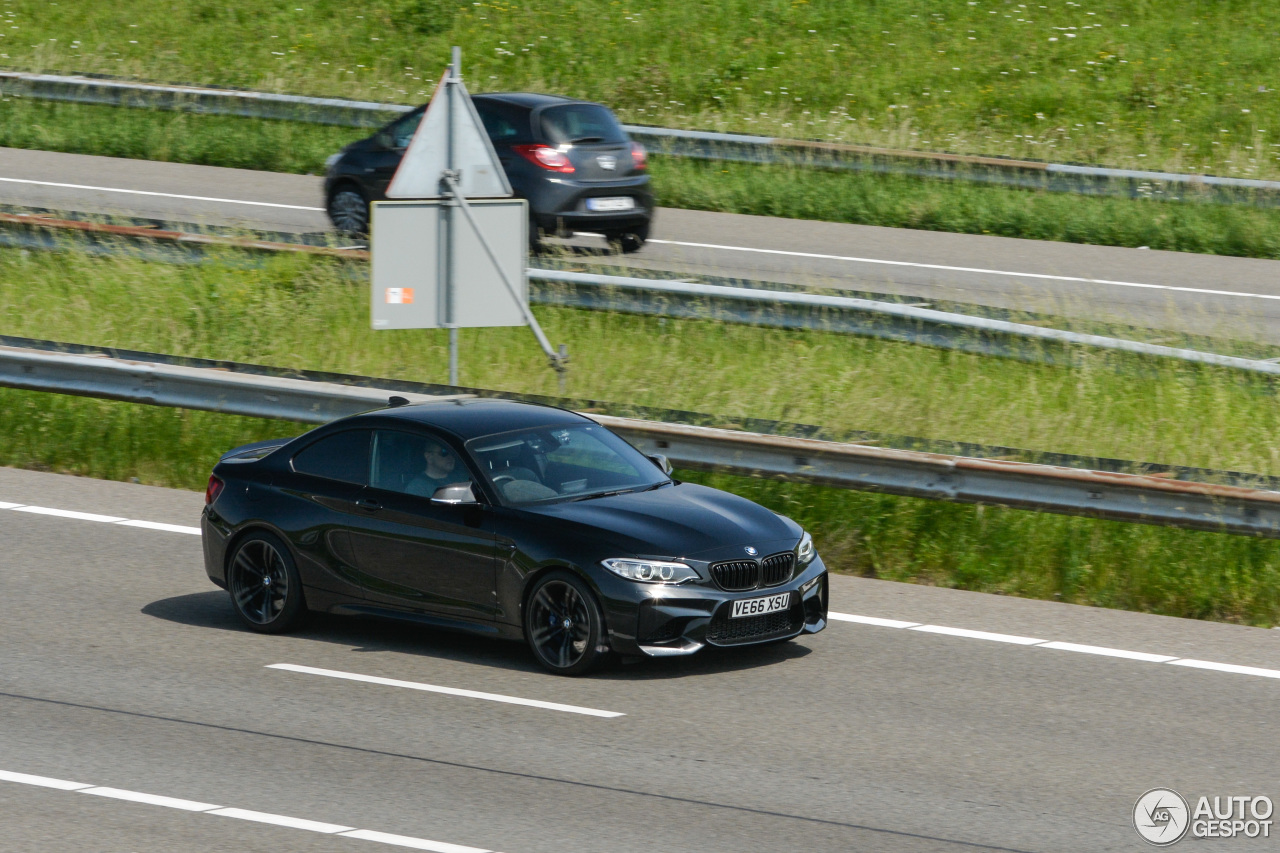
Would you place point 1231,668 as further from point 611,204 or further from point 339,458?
point 611,204

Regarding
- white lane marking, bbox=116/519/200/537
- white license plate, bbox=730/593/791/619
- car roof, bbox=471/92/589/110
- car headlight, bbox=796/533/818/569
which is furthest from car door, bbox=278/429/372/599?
car roof, bbox=471/92/589/110

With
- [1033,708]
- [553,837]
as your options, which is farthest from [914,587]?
[553,837]

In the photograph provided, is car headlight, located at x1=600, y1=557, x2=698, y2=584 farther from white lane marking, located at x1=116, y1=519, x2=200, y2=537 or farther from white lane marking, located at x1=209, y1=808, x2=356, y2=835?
white lane marking, located at x1=116, y1=519, x2=200, y2=537

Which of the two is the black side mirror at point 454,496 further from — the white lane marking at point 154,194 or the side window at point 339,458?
the white lane marking at point 154,194

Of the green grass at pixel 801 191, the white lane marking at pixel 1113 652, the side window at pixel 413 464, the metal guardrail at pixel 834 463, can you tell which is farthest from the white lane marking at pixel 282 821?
the green grass at pixel 801 191

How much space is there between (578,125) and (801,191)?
4.66m

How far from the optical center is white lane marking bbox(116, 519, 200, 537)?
12500 mm

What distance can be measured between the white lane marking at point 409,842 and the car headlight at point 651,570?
250cm

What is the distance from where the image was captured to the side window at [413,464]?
32.1 feet

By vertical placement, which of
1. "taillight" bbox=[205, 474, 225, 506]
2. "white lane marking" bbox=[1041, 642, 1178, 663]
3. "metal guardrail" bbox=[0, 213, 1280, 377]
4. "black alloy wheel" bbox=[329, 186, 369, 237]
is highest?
"black alloy wheel" bbox=[329, 186, 369, 237]

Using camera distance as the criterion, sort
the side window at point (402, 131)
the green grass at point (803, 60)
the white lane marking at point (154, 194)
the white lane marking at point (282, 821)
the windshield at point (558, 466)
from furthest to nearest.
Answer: the green grass at point (803, 60) → the white lane marking at point (154, 194) → the side window at point (402, 131) → the windshield at point (558, 466) → the white lane marking at point (282, 821)

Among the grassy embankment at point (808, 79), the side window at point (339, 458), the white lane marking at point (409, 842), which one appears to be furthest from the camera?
the grassy embankment at point (808, 79)

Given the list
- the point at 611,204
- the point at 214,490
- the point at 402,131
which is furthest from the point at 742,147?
the point at 214,490

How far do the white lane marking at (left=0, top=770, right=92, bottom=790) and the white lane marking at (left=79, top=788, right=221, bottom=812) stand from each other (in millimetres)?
67
